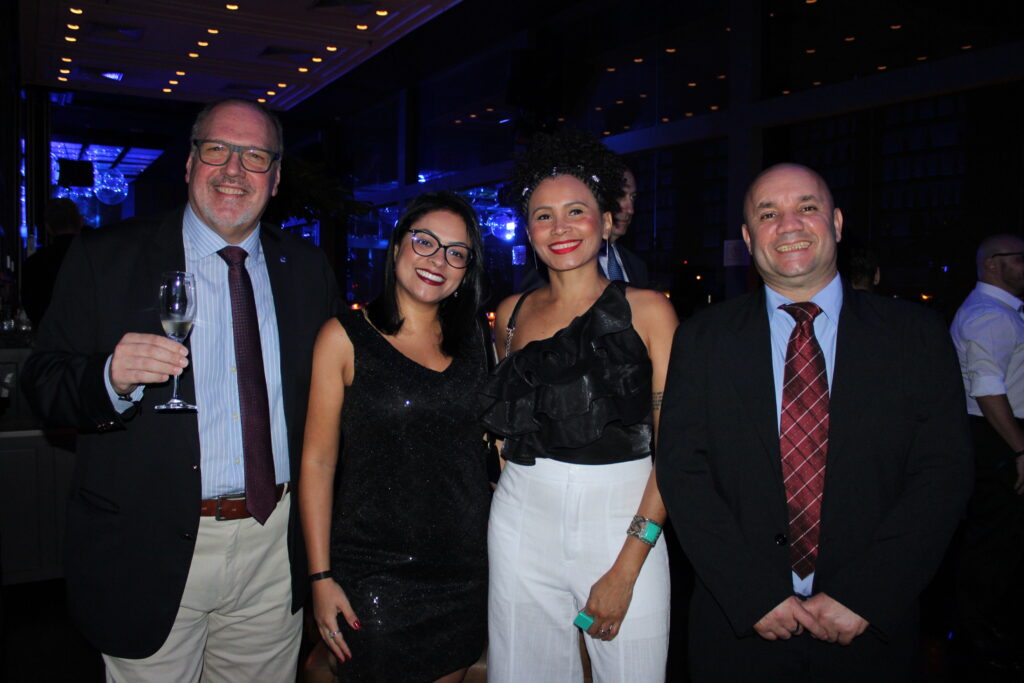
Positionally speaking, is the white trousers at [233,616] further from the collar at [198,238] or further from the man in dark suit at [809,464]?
the man in dark suit at [809,464]

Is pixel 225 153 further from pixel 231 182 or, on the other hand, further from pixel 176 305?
pixel 176 305

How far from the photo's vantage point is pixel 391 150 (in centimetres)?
1356

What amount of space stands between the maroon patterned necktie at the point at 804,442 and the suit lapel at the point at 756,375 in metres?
0.03

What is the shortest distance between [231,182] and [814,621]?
1.87 meters

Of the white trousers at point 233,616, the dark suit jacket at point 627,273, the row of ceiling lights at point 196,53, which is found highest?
the row of ceiling lights at point 196,53

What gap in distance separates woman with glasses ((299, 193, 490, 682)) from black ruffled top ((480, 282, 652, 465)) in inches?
6.8

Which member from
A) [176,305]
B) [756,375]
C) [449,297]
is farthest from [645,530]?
[176,305]

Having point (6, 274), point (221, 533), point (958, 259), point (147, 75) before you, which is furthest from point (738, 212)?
point (147, 75)

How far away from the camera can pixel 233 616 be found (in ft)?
6.84

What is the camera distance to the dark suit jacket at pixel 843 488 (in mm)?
1707

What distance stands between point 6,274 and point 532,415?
6.79 metres

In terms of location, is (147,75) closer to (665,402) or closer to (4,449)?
(4,449)

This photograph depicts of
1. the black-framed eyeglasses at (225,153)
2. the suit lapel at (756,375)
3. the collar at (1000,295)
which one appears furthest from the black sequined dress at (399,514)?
the collar at (1000,295)

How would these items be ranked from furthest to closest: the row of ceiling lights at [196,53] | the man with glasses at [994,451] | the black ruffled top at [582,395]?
the row of ceiling lights at [196,53]
the man with glasses at [994,451]
the black ruffled top at [582,395]
